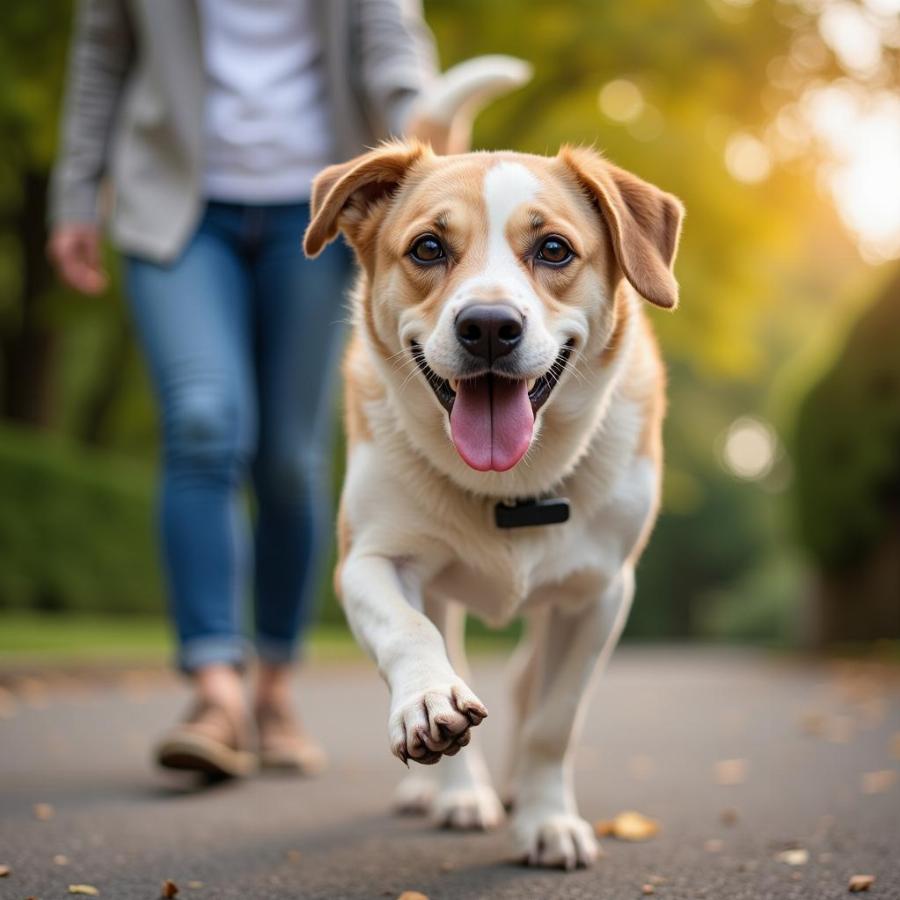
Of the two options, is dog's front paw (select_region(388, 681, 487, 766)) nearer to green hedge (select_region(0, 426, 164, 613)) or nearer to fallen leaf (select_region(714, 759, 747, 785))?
fallen leaf (select_region(714, 759, 747, 785))

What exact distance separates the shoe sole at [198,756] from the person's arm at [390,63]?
1.89 meters

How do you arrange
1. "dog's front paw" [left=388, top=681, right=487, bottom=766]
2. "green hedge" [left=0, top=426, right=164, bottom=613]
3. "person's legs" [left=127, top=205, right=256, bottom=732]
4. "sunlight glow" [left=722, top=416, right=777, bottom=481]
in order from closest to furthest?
"dog's front paw" [left=388, top=681, right=487, bottom=766] → "person's legs" [left=127, top=205, right=256, bottom=732] → "green hedge" [left=0, top=426, right=164, bottom=613] → "sunlight glow" [left=722, top=416, right=777, bottom=481]

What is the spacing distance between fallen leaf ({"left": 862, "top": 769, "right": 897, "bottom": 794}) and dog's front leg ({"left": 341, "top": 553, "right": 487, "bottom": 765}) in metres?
1.85

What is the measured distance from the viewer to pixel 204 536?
151 inches

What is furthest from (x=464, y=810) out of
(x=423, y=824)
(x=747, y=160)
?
(x=747, y=160)

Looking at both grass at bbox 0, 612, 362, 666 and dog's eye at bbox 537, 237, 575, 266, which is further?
grass at bbox 0, 612, 362, 666

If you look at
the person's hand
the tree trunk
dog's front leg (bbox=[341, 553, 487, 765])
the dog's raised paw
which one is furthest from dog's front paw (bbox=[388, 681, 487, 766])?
the tree trunk

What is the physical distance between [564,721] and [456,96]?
1.70 metres

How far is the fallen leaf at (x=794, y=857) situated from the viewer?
2875 millimetres

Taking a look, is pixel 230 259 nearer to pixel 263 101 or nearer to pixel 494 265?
pixel 263 101

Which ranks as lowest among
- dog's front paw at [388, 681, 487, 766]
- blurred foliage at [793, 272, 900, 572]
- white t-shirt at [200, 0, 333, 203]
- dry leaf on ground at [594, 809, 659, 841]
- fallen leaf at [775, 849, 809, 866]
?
fallen leaf at [775, 849, 809, 866]

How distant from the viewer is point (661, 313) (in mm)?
15305

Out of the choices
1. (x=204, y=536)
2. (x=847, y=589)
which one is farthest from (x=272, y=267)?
(x=847, y=589)

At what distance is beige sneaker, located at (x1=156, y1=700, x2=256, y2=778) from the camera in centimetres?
365
